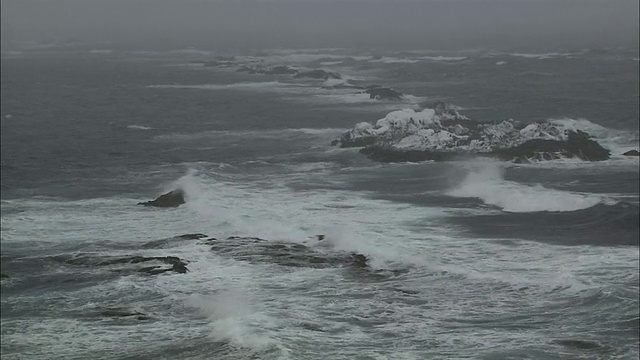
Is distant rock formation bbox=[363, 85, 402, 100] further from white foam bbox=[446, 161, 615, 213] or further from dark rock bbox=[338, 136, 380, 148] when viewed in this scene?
white foam bbox=[446, 161, 615, 213]

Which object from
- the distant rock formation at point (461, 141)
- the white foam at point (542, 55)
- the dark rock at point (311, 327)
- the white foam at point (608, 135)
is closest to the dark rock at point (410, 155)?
the distant rock formation at point (461, 141)

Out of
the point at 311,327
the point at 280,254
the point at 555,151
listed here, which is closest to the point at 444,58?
the point at 555,151

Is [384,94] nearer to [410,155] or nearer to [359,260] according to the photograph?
[410,155]

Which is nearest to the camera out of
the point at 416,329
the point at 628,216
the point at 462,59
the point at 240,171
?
the point at 416,329

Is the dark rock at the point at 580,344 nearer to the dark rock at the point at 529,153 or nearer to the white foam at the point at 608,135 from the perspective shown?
the dark rock at the point at 529,153

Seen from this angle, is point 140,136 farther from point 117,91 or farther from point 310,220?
point 117,91

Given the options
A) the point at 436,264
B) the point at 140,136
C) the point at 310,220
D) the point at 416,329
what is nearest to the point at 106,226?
the point at 310,220
